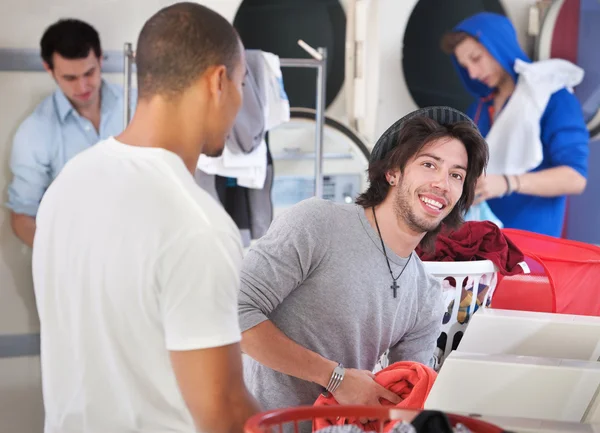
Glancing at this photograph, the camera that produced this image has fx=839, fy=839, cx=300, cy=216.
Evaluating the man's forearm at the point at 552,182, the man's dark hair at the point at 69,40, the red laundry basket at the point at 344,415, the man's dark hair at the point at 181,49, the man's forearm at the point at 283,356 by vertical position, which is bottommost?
the man's forearm at the point at 552,182

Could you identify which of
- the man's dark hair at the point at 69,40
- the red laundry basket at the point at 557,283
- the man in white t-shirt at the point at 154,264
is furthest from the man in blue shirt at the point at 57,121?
the man in white t-shirt at the point at 154,264

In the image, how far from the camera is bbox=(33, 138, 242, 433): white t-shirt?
1.01 metres

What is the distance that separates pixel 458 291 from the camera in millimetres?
1961

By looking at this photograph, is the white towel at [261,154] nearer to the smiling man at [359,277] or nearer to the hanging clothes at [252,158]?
the hanging clothes at [252,158]

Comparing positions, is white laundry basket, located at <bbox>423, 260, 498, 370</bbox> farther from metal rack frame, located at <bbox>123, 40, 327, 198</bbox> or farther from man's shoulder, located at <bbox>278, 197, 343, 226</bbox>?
metal rack frame, located at <bbox>123, 40, 327, 198</bbox>

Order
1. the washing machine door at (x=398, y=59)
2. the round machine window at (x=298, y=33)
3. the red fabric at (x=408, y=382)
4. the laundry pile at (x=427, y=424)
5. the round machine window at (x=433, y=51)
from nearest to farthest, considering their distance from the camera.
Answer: the laundry pile at (x=427, y=424)
the red fabric at (x=408, y=382)
the round machine window at (x=298, y=33)
the washing machine door at (x=398, y=59)
the round machine window at (x=433, y=51)

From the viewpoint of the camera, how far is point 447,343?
1987 millimetres

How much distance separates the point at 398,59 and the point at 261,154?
77cm

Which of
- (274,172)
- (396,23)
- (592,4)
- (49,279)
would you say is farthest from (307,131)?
(49,279)

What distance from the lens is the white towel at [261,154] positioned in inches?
124

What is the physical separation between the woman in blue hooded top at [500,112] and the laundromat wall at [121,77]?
0.08 m

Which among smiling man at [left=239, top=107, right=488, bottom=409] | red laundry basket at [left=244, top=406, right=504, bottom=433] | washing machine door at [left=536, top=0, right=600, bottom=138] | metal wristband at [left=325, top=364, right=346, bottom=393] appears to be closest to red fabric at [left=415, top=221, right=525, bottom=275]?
smiling man at [left=239, top=107, right=488, bottom=409]

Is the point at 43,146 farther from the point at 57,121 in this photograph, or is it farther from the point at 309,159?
the point at 309,159

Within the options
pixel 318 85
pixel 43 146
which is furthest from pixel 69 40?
pixel 318 85
